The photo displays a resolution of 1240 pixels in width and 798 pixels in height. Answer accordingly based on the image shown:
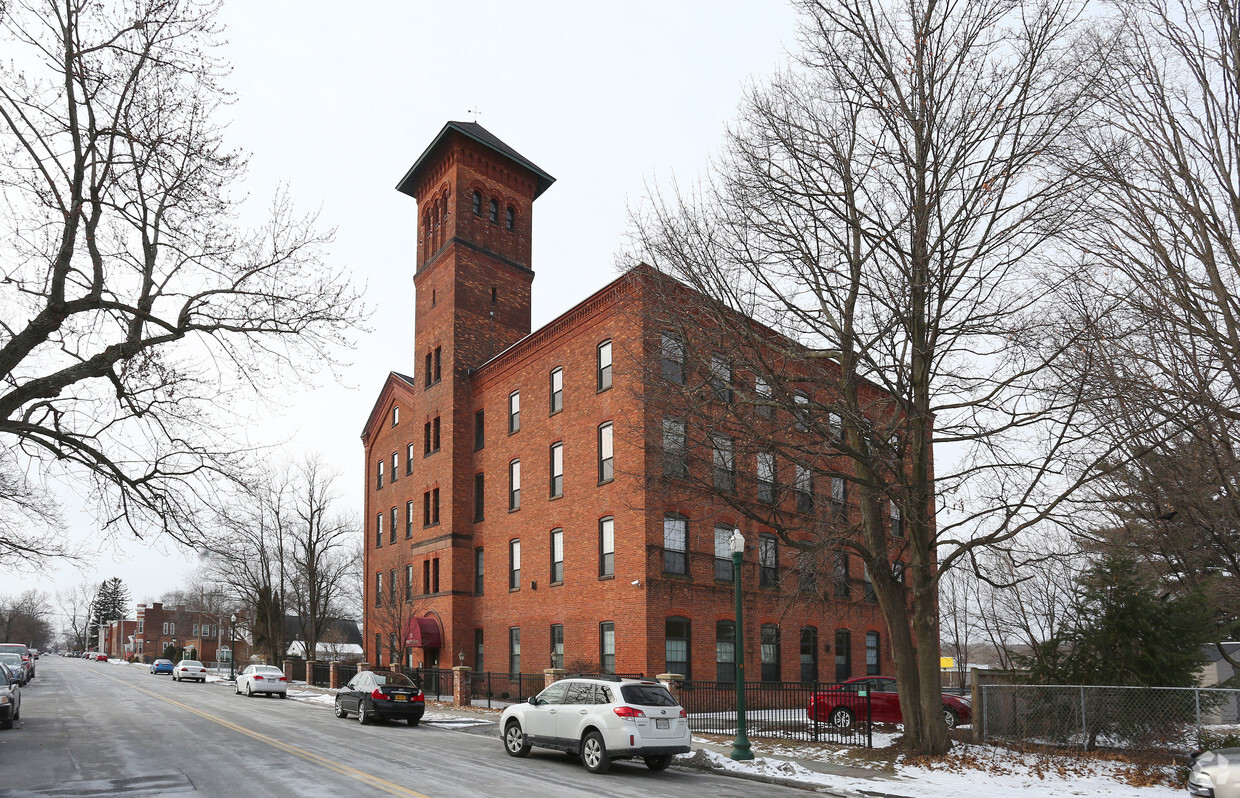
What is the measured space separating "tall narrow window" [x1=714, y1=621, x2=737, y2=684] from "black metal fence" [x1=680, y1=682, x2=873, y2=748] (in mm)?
1689

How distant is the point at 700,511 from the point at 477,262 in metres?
16.5

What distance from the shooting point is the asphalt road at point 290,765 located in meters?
12.1

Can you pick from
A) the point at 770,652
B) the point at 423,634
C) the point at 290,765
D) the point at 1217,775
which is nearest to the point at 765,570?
the point at 770,652

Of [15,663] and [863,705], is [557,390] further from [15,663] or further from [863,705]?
[15,663]

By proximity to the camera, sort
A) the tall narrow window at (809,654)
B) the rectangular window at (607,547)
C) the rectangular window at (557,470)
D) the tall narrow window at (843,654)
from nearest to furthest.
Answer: the rectangular window at (607,547)
the rectangular window at (557,470)
the tall narrow window at (809,654)
the tall narrow window at (843,654)

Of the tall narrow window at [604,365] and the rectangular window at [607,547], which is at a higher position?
the tall narrow window at [604,365]

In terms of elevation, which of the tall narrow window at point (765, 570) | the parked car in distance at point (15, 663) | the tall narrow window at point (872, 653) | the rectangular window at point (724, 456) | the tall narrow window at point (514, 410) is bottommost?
the parked car in distance at point (15, 663)

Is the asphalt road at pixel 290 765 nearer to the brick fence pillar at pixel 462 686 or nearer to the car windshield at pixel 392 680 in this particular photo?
the car windshield at pixel 392 680

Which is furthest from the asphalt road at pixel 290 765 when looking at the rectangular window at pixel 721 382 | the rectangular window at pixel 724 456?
the rectangular window at pixel 721 382

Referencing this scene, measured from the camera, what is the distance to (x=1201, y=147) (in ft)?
41.1

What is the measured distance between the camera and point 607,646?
2886 centimetres

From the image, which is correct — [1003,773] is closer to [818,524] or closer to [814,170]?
[818,524]

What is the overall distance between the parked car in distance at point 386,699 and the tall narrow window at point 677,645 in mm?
7752

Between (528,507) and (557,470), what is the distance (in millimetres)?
2301
